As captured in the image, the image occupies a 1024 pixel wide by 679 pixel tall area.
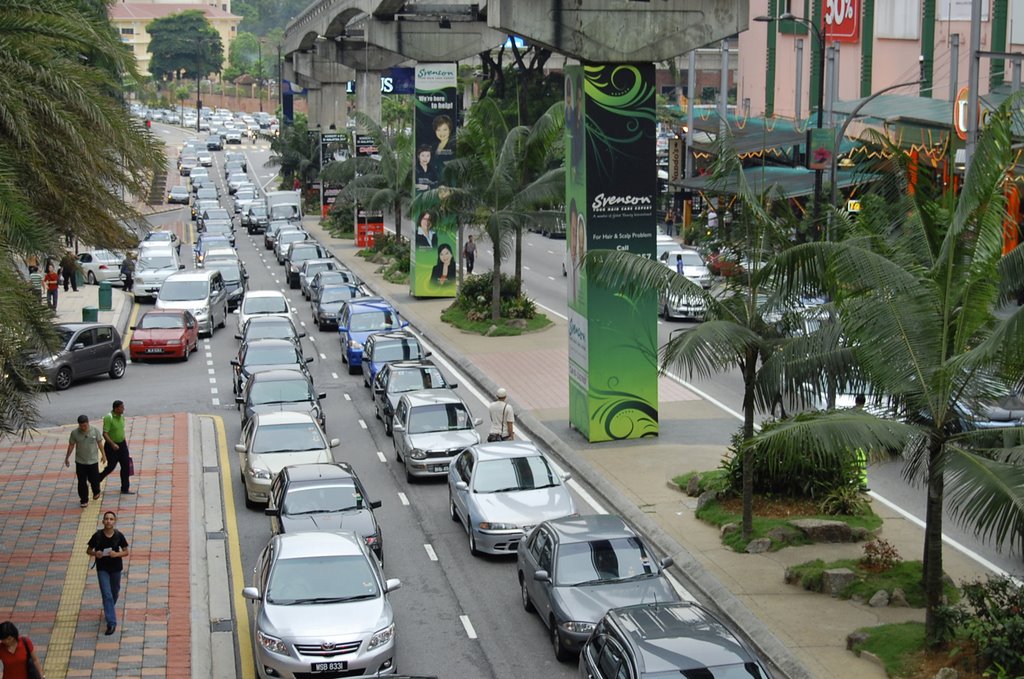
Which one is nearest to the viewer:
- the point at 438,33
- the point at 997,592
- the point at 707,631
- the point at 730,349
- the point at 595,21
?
Result: the point at 707,631

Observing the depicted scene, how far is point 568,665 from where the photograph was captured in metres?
15.5

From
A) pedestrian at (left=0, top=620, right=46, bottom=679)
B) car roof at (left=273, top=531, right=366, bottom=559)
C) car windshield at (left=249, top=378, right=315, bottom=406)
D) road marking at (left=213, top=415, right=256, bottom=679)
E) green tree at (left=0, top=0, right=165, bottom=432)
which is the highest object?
green tree at (left=0, top=0, right=165, bottom=432)

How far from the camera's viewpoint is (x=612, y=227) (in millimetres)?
24859

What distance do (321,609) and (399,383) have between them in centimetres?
1294

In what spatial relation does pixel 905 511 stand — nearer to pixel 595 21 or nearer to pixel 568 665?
pixel 568 665

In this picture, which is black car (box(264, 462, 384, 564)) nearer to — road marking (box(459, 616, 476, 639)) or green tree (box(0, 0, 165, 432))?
road marking (box(459, 616, 476, 639))

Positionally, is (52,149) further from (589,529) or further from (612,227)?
(612,227)

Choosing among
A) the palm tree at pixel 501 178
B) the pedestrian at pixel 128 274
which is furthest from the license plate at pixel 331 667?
the pedestrian at pixel 128 274

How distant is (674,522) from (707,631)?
7.68 m

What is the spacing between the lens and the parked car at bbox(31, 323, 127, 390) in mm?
32625

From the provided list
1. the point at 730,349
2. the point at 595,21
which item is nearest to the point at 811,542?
the point at 730,349

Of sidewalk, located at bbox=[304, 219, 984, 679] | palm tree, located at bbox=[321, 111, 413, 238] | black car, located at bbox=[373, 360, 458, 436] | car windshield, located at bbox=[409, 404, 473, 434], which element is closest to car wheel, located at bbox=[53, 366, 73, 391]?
black car, located at bbox=[373, 360, 458, 436]

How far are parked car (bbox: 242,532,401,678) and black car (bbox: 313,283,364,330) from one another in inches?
990

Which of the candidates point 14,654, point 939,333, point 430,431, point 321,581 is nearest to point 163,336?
point 430,431
